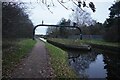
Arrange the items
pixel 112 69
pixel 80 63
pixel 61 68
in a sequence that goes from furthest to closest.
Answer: pixel 80 63, pixel 112 69, pixel 61 68

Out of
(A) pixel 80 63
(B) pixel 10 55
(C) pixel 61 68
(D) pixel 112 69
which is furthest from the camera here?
(A) pixel 80 63

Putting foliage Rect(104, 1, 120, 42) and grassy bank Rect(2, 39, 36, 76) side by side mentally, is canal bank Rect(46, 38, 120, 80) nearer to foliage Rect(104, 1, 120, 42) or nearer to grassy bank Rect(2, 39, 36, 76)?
grassy bank Rect(2, 39, 36, 76)

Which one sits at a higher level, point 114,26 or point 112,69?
point 114,26

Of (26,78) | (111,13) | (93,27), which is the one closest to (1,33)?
(26,78)

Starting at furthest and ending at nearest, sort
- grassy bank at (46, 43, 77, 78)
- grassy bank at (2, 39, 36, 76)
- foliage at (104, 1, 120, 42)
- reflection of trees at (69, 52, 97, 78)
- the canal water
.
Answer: foliage at (104, 1, 120, 42), reflection of trees at (69, 52, 97, 78), the canal water, grassy bank at (2, 39, 36, 76), grassy bank at (46, 43, 77, 78)

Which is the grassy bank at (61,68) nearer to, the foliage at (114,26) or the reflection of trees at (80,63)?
the reflection of trees at (80,63)

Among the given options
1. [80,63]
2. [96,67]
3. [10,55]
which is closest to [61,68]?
[10,55]

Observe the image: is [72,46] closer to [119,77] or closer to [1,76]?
[119,77]

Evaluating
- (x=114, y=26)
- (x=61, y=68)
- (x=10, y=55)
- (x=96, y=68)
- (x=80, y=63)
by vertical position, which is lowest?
(x=80, y=63)

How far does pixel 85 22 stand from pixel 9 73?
2374 inches

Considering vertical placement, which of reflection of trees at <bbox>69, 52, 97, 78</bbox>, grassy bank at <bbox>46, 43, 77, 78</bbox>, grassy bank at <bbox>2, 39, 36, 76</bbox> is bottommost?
reflection of trees at <bbox>69, 52, 97, 78</bbox>

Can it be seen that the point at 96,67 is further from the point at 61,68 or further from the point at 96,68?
the point at 61,68

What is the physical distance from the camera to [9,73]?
10695 millimetres

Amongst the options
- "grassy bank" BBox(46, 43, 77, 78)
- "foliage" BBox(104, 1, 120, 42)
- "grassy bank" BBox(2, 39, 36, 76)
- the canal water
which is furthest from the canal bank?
"foliage" BBox(104, 1, 120, 42)
